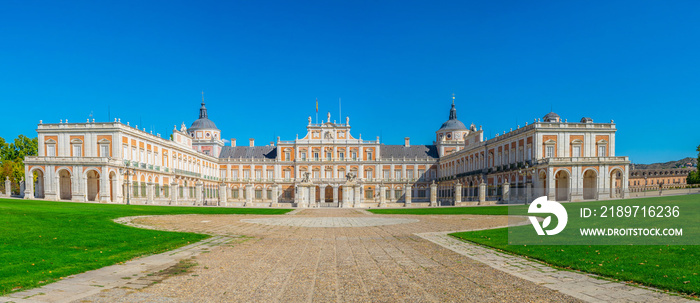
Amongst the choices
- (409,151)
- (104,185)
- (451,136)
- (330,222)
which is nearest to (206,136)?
(409,151)

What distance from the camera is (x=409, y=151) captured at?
83.2 metres

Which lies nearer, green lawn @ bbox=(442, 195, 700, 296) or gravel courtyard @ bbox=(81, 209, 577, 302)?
gravel courtyard @ bbox=(81, 209, 577, 302)

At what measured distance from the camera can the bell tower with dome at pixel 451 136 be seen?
8131 cm

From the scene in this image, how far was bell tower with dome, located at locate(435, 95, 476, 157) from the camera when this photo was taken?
8131 cm

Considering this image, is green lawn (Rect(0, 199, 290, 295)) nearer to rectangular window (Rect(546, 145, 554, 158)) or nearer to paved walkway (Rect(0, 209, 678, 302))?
paved walkway (Rect(0, 209, 678, 302))

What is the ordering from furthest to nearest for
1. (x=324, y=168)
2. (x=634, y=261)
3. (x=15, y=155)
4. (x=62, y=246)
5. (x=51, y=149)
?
(x=324, y=168)
(x=15, y=155)
(x=51, y=149)
(x=62, y=246)
(x=634, y=261)

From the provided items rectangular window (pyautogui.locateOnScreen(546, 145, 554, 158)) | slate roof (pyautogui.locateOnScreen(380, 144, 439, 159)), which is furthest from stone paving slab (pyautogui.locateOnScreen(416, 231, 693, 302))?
slate roof (pyautogui.locateOnScreen(380, 144, 439, 159))

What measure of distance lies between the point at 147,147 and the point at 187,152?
11.8m

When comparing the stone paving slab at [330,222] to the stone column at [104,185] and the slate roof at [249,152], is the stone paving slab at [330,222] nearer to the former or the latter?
the stone column at [104,185]

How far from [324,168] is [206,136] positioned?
883 inches

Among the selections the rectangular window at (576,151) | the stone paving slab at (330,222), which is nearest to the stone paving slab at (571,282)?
the stone paving slab at (330,222)

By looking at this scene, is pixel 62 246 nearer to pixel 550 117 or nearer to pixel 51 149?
pixel 51 149

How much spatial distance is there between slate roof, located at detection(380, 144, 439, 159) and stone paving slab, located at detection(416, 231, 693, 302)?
7150 centimetres

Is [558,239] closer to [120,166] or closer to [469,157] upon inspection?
[120,166]
